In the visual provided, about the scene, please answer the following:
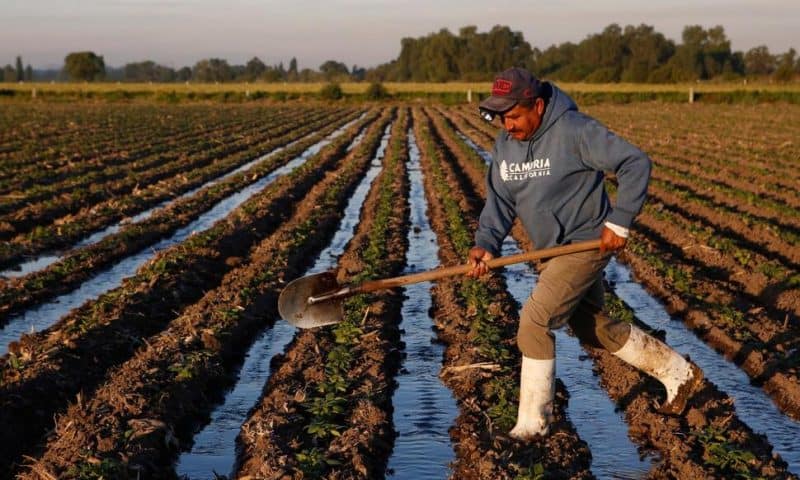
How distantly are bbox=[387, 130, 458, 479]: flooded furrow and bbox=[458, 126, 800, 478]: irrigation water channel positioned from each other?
869 millimetres

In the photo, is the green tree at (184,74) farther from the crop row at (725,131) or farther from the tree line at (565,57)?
the crop row at (725,131)

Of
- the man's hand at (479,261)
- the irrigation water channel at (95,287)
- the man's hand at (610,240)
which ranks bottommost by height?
the irrigation water channel at (95,287)

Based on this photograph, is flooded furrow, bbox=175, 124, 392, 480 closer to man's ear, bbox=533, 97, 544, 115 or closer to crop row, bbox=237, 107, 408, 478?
crop row, bbox=237, 107, 408, 478

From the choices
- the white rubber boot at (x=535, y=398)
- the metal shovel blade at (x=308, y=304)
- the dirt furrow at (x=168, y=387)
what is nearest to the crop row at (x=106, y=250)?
the dirt furrow at (x=168, y=387)

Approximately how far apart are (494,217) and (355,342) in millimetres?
2346

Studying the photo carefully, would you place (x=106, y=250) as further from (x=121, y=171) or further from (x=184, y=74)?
(x=184, y=74)

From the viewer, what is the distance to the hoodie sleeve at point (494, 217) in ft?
17.9

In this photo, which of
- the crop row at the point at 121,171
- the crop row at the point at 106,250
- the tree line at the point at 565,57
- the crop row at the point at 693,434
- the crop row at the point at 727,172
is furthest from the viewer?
the tree line at the point at 565,57

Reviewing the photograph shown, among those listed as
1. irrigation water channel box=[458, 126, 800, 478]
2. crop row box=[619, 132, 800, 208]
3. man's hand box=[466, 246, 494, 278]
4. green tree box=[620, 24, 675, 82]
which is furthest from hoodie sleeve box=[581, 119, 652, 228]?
green tree box=[620, 24, 675, 82]

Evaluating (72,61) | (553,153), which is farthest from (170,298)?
(72,61)

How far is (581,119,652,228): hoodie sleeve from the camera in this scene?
4777mm

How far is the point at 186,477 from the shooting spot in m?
5.23

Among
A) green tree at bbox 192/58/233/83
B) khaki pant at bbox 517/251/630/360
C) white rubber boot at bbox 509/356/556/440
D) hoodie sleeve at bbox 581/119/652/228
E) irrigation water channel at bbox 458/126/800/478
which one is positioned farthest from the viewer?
green tree at bbox 192/58/233/83

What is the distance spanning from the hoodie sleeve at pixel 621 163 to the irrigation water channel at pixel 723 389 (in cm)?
149
